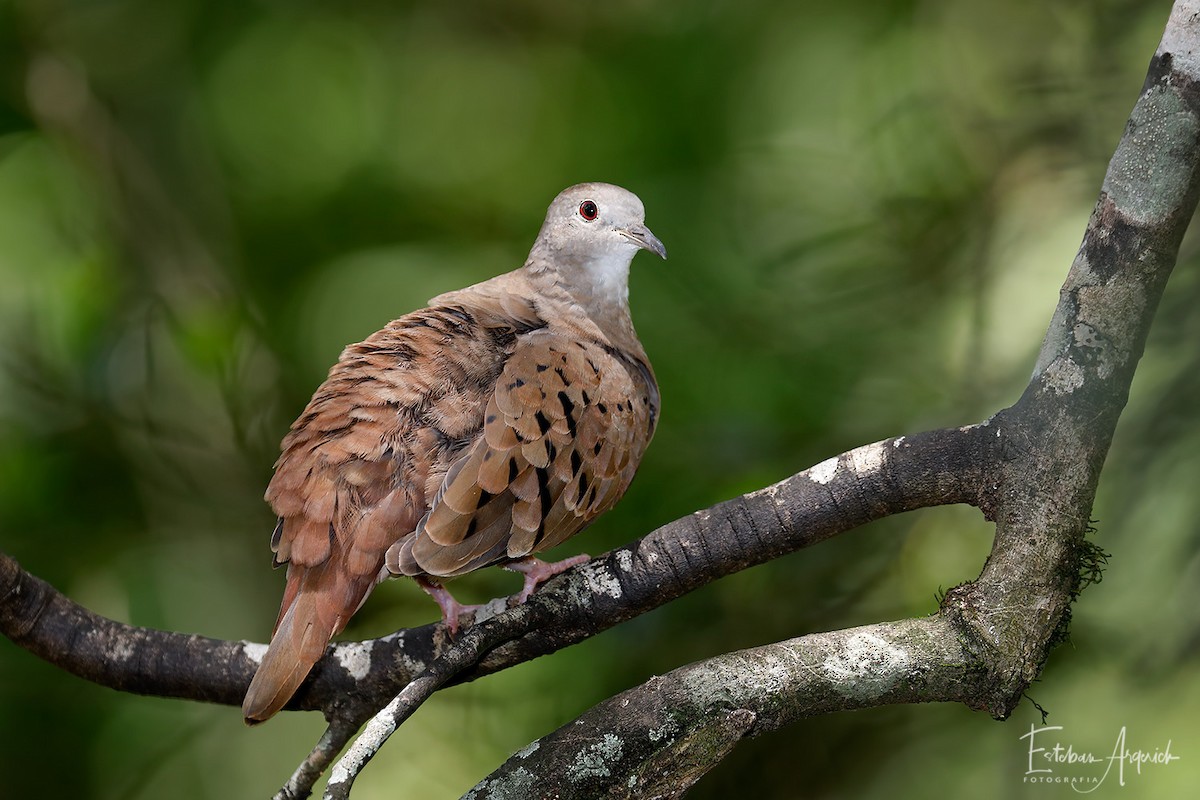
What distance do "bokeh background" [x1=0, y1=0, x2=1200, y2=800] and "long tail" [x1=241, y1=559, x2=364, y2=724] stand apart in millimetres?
1567

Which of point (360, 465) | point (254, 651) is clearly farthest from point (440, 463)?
point (254, 651)

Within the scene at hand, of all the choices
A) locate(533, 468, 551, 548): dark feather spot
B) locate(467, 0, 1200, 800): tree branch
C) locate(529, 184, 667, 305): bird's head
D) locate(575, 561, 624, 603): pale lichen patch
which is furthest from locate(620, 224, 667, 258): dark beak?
locate(467, 0, 1200, 800): tree branch

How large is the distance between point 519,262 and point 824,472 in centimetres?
240

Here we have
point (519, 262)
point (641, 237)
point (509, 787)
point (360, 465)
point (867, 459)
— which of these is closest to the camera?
point (509, 787)

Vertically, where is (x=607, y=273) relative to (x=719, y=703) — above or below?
above

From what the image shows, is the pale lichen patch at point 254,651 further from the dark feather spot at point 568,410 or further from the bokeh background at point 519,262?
the bokeh background at point 519,262

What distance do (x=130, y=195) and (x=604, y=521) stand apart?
89.4 inches

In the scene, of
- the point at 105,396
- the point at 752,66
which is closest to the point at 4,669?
the point at 105,396

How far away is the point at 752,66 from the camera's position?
4.40 meters

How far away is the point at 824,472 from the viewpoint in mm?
2078

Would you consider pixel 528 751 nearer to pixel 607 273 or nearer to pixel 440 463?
pixel 440 463

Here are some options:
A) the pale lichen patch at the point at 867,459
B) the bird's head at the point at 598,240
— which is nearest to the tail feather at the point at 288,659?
the pale lichen patch at the point at 867,459

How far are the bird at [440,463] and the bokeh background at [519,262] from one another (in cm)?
113

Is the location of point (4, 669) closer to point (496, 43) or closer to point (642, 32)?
point (496, 43)
